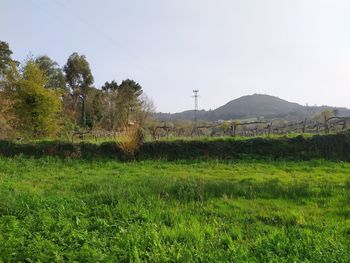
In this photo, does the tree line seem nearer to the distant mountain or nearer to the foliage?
the foliage

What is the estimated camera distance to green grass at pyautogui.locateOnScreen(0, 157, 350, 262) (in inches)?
204

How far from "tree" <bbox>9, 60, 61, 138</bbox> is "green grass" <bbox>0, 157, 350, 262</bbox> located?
16.7 meters

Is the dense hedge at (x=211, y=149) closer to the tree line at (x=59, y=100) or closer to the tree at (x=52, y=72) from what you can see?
the tree line at (x=59, y=100)

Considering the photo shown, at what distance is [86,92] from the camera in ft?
161

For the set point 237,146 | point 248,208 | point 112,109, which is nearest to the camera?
point 248,208

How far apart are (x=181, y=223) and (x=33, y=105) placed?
953 inches

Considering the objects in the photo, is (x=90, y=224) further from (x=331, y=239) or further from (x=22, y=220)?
(x=331, y=239)

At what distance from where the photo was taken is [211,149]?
2077cm

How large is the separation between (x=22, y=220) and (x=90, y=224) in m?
1.29

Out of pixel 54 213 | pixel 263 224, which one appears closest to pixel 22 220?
pixel 54 213

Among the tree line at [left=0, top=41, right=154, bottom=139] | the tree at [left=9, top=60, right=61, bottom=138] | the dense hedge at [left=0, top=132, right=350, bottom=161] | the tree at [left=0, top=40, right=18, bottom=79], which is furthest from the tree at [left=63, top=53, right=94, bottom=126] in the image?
the dense hedge at [left=0, top=132, right=350, bottom=161]

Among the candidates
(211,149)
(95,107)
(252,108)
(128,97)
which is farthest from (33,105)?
(252,108)

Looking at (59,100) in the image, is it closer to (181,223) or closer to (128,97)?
(128,97)

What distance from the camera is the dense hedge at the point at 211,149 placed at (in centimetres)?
1973
